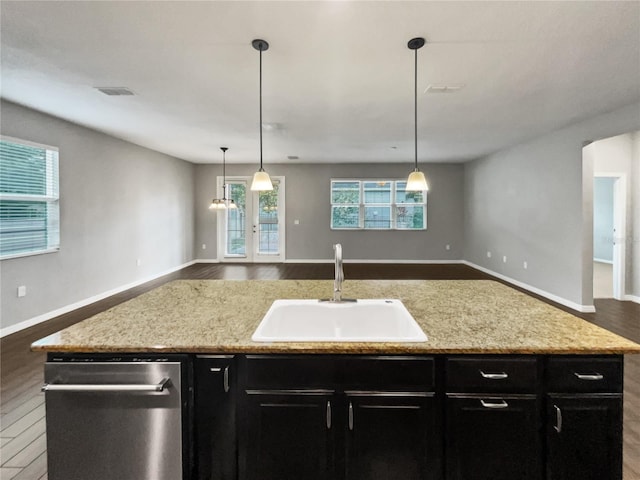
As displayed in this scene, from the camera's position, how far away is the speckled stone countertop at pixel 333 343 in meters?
1.23

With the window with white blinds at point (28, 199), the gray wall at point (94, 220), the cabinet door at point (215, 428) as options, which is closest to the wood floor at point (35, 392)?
the gray wall at point (94, 220)

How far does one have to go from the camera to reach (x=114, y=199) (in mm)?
5414

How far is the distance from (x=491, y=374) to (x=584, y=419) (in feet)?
1.21

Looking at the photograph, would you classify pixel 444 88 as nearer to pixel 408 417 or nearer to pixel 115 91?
pixel 408 417

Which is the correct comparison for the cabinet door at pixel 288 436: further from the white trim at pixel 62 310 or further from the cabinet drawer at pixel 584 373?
the white trim at pixel 62 310

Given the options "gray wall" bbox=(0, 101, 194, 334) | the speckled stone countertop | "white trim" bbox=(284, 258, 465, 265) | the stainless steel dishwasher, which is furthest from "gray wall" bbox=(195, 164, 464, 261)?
the stainless steel dishwasher

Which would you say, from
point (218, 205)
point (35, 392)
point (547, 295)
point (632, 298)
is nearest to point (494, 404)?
point (35, 392)

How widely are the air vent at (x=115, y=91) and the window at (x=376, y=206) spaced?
5.51 metres

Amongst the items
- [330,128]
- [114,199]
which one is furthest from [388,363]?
[114,199]

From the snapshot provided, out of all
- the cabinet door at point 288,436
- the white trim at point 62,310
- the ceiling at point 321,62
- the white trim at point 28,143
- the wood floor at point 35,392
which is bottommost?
the wood floor at point 35,392

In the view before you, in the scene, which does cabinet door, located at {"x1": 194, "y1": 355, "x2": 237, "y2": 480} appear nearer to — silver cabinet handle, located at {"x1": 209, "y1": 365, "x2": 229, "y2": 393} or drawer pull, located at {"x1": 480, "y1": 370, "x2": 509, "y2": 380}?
silver cabinet handle, located at {"x1": 209, "y1": 365, "x2": 229, "y2": 393}

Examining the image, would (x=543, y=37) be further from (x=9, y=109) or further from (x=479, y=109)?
(x=9, y=109)

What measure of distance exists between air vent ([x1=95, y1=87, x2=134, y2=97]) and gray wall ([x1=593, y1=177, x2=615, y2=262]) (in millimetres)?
8862

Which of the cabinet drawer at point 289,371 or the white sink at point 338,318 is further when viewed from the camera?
the white sink at point 338,318
